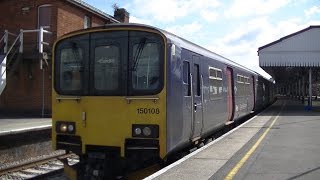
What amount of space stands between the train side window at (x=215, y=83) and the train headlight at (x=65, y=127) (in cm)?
421

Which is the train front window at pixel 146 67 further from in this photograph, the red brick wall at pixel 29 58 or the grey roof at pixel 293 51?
the grey roof at pixel 293 51

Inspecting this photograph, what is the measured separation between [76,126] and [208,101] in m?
3.92

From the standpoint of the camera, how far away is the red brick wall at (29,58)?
82.3 feet

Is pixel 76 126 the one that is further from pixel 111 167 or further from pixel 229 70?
pixel 229 70

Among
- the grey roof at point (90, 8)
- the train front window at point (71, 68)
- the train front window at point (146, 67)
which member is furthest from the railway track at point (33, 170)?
the grey roof at point (90, 8)

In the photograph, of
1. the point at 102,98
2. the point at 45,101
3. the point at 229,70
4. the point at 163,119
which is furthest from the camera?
the point at 45,101

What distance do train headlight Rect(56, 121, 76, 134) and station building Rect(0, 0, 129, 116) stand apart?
14262mm

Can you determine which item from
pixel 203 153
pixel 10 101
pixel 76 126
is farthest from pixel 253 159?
pixel 10 101

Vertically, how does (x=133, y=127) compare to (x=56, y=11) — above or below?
below

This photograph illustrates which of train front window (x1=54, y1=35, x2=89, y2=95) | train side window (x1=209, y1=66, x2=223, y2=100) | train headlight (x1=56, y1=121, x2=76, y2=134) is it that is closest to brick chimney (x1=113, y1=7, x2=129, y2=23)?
train side window (x1=209, y1=66, x2=223, y2=100)

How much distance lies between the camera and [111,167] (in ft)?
30.6

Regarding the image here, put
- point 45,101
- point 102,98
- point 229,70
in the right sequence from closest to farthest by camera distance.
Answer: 1. point 102,98
2. point 229,70
3. point 45,101

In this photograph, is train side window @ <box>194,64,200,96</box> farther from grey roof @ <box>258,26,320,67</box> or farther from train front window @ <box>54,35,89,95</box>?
grey roof @ <box>258,26,320,67</box>

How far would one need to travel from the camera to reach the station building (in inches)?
950
